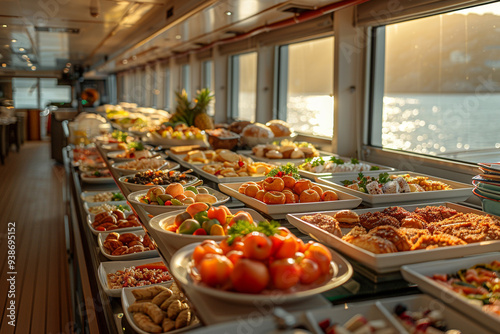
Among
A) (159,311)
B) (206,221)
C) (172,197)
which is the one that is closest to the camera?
(206,221)

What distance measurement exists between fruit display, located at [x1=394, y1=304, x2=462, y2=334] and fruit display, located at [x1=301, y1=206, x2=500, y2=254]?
0.21 meters

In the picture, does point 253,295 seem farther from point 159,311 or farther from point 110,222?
point 110,222

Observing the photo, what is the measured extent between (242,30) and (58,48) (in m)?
4.34

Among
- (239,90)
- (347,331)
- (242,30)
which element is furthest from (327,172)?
(239,90)

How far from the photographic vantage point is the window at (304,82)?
4.17 meters

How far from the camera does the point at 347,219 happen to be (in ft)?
4.91

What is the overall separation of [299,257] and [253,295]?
0.50ft

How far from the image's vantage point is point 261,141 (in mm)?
3443

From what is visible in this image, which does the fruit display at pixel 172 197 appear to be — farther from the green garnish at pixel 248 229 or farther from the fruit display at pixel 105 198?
the fruit display at pixel 105 198

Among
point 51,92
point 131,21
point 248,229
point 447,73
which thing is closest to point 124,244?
point 248,229

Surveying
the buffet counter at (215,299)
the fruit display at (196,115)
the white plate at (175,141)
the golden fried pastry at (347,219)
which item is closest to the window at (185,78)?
the fruit display at (196,115)

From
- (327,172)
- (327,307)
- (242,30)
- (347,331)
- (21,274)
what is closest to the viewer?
(347,331)

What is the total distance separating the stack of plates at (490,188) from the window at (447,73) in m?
0.83

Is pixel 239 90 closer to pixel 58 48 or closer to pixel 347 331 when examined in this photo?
pixel 58 48
